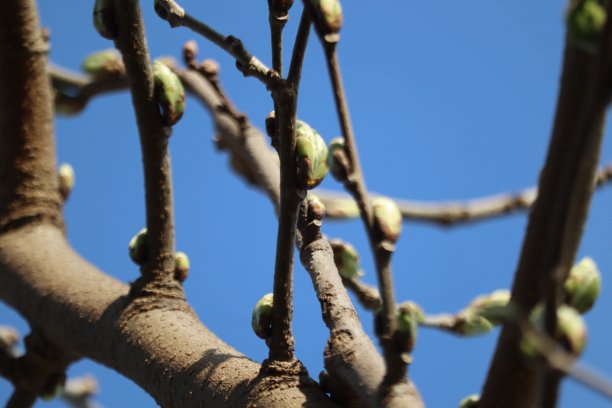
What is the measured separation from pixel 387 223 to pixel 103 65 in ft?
4.66

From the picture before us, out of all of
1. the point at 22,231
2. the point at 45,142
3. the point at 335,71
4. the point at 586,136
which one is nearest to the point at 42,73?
the point at 45,142

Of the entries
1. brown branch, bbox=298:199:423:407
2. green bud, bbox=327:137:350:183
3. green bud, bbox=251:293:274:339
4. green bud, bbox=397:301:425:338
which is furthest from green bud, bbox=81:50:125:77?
green bud, bbox=397:301:425:338

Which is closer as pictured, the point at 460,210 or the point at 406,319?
the point at 406,319

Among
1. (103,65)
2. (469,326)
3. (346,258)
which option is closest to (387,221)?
(346,258)

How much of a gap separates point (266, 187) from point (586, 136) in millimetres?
1008

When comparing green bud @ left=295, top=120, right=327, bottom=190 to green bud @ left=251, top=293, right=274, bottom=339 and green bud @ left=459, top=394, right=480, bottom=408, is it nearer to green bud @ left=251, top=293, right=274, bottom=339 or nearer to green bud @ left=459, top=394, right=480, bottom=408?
green bud @ left=251, top=293, right=274, bottom=339

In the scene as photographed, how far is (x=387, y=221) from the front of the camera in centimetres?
85

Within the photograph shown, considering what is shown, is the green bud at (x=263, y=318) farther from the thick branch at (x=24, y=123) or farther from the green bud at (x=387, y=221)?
the thick branch at (x=24, y=123)

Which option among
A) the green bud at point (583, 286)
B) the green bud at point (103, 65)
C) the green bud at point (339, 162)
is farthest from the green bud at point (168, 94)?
the green bud at point (103, 65)

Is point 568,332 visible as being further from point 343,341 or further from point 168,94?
point 168,94

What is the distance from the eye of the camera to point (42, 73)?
67.6 inches

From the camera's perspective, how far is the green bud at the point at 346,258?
1.49 m

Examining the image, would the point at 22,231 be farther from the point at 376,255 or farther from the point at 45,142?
the point at 376,255

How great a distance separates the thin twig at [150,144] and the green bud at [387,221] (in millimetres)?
516
